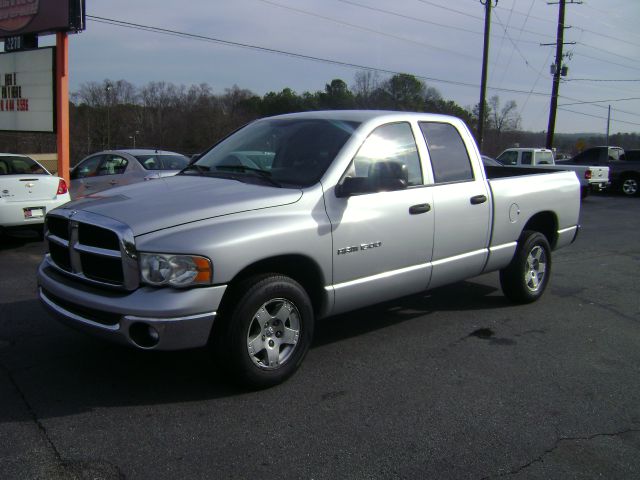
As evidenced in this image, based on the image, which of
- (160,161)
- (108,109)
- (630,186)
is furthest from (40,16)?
(108,109)

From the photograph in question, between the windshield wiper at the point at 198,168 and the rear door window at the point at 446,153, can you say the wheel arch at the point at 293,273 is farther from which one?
the rear door window at the point at 446,153

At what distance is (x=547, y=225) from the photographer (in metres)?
6.66

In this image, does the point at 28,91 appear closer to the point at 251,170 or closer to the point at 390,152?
the point at 251,170

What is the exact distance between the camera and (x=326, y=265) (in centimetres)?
412

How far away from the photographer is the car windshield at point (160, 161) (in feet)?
38.8

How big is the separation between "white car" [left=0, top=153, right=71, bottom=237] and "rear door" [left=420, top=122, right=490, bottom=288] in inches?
257

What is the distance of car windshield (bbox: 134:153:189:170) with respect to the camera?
11814mm

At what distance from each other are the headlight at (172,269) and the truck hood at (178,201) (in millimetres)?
192

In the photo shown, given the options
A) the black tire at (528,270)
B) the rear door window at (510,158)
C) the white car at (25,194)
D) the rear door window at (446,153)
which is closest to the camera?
the rear door window at (446,153)

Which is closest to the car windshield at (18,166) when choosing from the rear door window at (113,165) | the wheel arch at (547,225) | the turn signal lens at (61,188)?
the turn signal lens at (61,188)

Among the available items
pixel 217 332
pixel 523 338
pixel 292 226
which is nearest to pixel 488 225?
pixel 523 338

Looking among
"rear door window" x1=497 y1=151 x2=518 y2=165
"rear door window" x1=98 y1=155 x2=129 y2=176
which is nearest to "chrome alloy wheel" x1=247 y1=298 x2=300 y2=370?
"rear door window" x1=98 y1=155 x2=129 y2=176

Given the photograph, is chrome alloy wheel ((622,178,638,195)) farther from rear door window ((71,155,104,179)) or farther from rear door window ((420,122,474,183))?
rear door window ((420,122,474,183))

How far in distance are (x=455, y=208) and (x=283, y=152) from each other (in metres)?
1.58
